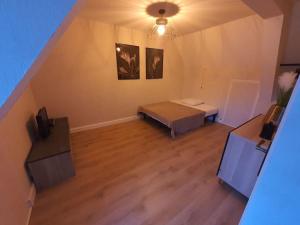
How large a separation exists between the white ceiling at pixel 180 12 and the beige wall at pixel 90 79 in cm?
31

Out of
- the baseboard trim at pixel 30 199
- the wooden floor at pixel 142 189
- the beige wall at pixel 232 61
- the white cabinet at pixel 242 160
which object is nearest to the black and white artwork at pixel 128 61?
the beige wall at pixel 232 61

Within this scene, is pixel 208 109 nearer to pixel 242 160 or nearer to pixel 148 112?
pixel 148 112

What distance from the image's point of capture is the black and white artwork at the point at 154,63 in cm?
364

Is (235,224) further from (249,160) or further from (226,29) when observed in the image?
(226,29)

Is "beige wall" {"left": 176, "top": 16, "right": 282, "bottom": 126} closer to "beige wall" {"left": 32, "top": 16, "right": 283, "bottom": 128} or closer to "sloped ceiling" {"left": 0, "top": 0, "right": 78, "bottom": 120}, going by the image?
"beige wall" {"left": 32, "top": 16, "right": 283, "bottom": 128}

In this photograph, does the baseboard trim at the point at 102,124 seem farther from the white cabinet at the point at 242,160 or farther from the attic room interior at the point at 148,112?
the white cabinet at the point at 242,160

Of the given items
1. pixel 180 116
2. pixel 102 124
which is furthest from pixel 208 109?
pixel 102 124

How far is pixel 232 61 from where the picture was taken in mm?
3059

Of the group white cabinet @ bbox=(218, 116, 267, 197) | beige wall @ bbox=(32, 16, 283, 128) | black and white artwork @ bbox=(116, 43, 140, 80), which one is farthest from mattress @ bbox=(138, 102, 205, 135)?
white cabinet @ bbox=(218, 116, 267, 197)

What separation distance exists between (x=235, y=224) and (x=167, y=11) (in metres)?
2.98

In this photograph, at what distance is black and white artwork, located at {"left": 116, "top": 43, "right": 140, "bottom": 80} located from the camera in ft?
10.5

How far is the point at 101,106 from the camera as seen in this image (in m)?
3.28

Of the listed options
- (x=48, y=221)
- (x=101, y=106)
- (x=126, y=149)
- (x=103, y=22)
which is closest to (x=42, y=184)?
(x=48, y=221)

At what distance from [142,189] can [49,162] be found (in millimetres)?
1151
